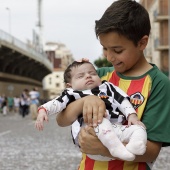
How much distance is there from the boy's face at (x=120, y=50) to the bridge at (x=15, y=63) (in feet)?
177

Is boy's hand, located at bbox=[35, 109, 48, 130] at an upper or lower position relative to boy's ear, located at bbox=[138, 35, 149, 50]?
lower

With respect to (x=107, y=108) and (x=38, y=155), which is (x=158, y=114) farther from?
(x=38, y=155)

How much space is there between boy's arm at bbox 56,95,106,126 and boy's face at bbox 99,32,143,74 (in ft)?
0.64

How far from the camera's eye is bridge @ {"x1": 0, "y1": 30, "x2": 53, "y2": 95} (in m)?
61.4

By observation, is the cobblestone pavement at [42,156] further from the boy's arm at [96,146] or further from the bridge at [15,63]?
the bridge at [15,63]

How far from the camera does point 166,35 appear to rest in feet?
188

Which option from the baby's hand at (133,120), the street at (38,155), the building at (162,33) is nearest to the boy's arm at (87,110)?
the baby's hand at (133,120)

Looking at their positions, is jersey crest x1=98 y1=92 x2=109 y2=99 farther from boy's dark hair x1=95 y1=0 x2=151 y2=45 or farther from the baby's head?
boy's dark hair x1=95 y1=0 x2=151 y2=45

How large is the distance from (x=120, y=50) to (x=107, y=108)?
27 cm

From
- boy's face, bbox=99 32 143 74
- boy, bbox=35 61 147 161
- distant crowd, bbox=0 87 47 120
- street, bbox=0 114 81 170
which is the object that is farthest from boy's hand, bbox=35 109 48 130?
distant crowd, bbox=0 87 47 120

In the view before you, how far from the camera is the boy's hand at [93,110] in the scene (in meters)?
2.45

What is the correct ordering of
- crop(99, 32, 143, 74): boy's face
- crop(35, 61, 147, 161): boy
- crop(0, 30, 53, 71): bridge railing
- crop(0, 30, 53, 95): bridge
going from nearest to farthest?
crop(35, 61, 147, 161): boy → crop(99, 32, 143, 74): boy's face → crop(0, 30, 53, 71): bridge railing → crop(0, 30, 53, 95): bridge

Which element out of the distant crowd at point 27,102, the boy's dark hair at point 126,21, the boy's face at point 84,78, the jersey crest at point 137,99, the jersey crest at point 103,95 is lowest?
the distant crowd at point 27,102

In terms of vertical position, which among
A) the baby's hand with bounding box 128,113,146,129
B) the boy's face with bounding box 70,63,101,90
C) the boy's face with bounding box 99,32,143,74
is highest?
the boy's face with bounding box 99,32,143,74
